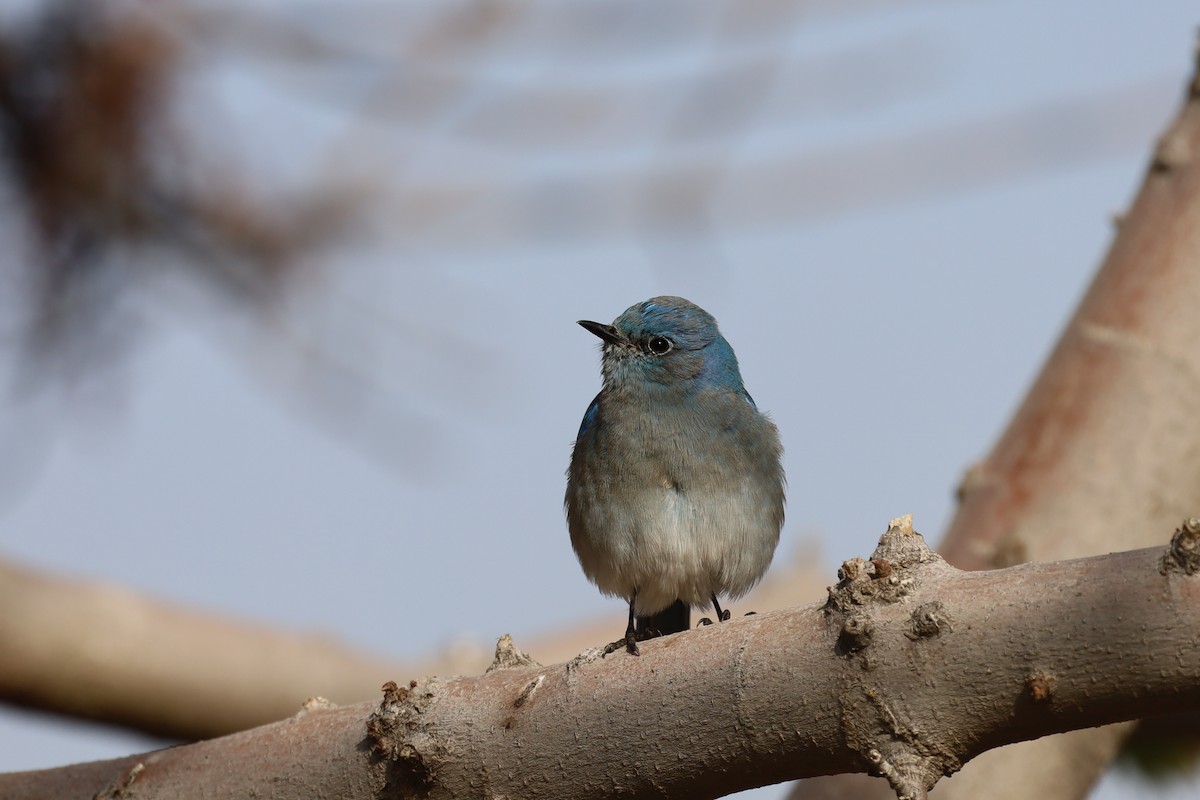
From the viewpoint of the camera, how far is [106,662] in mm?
5281

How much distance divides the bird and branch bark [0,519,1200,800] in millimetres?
1695

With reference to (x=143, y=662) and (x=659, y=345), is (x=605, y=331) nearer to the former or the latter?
(x=659, y=345)

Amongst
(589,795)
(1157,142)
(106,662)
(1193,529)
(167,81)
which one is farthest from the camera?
(167,81)

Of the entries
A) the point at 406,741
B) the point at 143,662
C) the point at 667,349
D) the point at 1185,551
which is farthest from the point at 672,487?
the point at 1185,551

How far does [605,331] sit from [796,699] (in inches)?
126

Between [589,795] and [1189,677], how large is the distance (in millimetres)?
1218

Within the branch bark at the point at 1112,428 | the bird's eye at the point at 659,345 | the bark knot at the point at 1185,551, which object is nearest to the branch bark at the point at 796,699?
the bark knot at the point at 1185,551

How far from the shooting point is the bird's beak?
563 cm

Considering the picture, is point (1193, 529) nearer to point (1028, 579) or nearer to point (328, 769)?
point (1028, 579)

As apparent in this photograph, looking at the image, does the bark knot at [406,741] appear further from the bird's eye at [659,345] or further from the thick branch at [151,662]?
the bird's eye at [659,345]

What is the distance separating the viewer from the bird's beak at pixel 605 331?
5633mm

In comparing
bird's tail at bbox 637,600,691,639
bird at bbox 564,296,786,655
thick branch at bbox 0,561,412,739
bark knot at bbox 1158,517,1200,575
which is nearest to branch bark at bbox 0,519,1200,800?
bark knot at bbox 1158,517,1200,575

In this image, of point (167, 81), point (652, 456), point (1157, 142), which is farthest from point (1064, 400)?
point (167, 81)

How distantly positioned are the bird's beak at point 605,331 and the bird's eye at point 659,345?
0.12 meters
